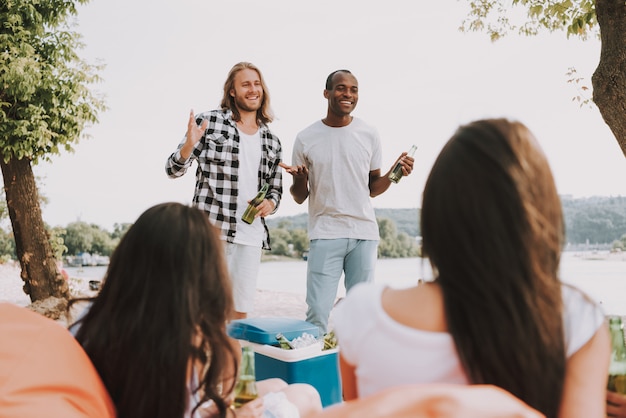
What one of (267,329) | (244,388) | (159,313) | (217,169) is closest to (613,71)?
(217,169)

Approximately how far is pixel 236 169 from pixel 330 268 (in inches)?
34.6

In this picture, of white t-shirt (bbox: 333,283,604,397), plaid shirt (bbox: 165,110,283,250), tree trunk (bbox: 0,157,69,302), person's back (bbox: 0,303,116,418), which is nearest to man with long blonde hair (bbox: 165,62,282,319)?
plaid shirt (bbox: 165,110,283,250)

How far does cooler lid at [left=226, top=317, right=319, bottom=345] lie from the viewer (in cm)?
287

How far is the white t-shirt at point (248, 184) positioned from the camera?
349cm

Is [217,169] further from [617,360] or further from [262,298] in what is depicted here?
[262,298]

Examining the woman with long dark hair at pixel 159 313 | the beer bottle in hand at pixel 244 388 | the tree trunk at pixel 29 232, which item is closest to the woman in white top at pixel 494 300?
the woman with long dark hair at pixel 159 313

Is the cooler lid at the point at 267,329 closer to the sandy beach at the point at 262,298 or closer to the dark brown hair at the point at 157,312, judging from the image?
the dark brown hair at the point at 157,312

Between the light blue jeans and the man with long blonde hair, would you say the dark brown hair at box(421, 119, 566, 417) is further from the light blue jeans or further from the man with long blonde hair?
the light blue jeans

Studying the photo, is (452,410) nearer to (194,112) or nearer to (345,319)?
(345,319)

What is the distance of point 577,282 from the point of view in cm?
112

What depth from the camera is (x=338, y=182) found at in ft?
12.6

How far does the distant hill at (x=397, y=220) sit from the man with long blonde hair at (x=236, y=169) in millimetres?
198

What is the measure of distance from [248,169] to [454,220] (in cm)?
267

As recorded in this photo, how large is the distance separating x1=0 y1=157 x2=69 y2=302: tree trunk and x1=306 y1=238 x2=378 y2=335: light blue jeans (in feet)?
18.9
